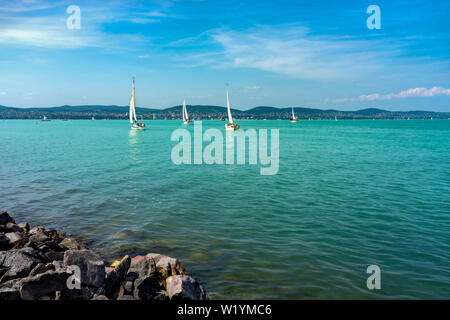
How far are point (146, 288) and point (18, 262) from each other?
440 cm

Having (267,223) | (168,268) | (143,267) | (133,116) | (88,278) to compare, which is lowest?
(267,223)

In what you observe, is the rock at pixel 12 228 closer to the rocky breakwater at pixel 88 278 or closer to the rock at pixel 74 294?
the rocky breakwater at pixel 88 278

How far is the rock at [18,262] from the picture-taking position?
920cm

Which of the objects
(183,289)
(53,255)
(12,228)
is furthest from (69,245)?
(183,289)

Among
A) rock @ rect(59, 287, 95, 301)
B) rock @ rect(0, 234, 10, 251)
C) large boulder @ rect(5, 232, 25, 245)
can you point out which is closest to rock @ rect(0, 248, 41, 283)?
rock @ rect(59, 287, 95, 301)

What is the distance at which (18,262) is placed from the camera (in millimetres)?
9781

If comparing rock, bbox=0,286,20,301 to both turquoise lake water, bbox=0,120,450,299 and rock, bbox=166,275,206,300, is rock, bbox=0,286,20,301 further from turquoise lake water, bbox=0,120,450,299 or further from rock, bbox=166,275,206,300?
turquoise lake water, bbox=0,120,450,299

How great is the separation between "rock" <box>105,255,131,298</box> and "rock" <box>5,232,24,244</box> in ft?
19.5

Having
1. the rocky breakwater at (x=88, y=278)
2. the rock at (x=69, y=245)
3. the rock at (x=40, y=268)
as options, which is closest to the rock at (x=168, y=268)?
the rocky breakwater at (x=88, y=278)

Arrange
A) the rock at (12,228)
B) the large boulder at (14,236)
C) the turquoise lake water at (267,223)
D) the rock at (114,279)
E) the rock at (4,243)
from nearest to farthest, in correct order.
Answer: the rock at (114,279)
the turquoise lake water at (267,223)
the rock at (4,243)
the large boulder at (14,236)
the rock at (12,228)

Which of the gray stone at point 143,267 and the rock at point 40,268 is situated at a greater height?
the rock at point 40,268

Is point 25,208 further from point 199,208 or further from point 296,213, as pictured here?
point 296,213

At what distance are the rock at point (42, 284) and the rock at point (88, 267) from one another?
45 centimetres

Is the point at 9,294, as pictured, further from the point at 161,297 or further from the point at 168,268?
the point at 168,268
